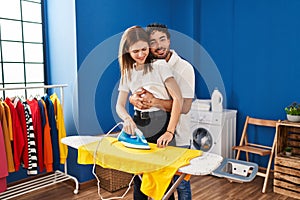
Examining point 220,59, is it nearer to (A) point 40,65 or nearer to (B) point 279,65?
(B) point 279,65

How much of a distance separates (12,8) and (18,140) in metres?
1.39

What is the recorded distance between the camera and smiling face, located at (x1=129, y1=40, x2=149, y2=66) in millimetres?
1110

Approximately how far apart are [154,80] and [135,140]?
0.33 m

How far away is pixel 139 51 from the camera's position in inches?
44.2

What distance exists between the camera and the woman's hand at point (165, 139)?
4.02ft

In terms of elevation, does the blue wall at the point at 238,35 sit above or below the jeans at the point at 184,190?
above

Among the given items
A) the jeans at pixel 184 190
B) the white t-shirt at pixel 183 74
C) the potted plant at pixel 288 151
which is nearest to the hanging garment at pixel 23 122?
the jeans at pixel 184 190

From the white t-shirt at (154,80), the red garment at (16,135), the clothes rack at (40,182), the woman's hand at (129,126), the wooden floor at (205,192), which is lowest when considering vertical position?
the wooden floor at (205,192)

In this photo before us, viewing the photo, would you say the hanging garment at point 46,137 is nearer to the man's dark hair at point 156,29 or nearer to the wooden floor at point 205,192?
the wooden floor at point 205,192

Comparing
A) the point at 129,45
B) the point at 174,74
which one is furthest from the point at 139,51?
the point at 174,74

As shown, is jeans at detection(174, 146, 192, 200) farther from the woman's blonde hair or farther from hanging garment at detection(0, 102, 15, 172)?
hanging garment at detection(0, 102, 15, 172)

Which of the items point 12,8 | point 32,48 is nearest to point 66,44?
point 32,48

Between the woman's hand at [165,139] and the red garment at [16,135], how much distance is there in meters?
1.52

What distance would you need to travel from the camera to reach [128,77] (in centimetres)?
120
